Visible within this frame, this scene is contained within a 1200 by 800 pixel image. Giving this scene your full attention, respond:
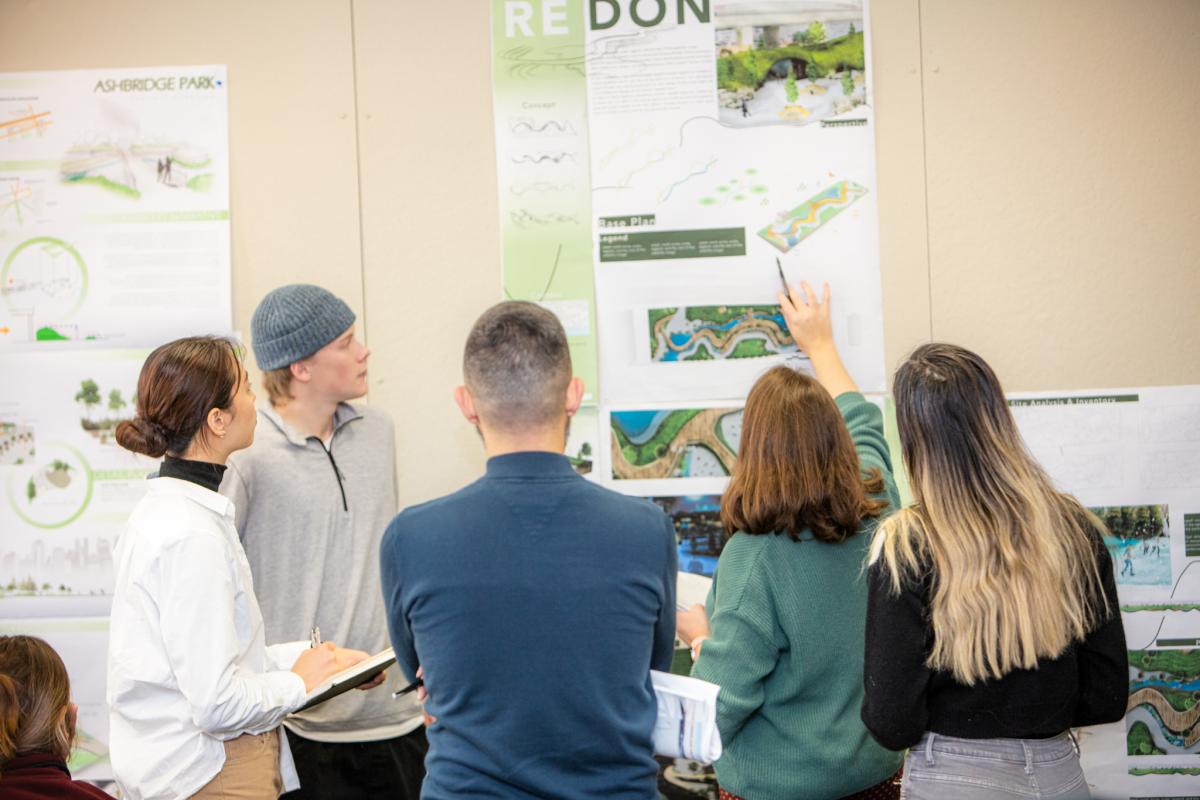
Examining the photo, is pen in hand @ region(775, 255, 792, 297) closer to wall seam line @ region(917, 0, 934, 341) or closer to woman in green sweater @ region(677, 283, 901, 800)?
wall seam line @ region(917, 0, 934, 341)

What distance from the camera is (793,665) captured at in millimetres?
1768

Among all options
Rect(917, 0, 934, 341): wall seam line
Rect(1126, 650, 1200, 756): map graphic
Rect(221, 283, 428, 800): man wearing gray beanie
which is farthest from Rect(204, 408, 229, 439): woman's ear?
Rect(1126, 650, 1200, 756): map graphic

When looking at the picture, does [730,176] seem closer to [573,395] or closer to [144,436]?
[573,395]

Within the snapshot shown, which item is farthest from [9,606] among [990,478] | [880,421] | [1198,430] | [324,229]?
[1198,430]

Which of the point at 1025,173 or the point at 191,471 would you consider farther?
the point at 1025,173

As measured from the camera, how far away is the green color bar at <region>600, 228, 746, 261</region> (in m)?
2.56

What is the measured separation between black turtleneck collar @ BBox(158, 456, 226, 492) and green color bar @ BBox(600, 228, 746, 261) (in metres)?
1.22

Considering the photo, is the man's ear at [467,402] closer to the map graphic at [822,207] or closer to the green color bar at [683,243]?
the green color bar at [683,243]

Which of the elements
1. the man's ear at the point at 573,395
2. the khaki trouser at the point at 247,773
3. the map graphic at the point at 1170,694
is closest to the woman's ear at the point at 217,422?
the khaki trouser at the point at 247,773

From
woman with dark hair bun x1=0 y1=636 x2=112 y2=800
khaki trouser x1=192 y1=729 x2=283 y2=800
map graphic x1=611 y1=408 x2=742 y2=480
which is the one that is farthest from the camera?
map graphic x1=611 y1=408 x2=742 y2=480

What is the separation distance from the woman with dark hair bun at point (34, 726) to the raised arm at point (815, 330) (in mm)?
1756

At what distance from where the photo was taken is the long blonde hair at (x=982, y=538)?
4.80 feet

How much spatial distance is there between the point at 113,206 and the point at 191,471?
4.14 feet

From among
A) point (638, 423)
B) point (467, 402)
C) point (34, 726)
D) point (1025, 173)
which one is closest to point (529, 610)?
point (467, 402)
